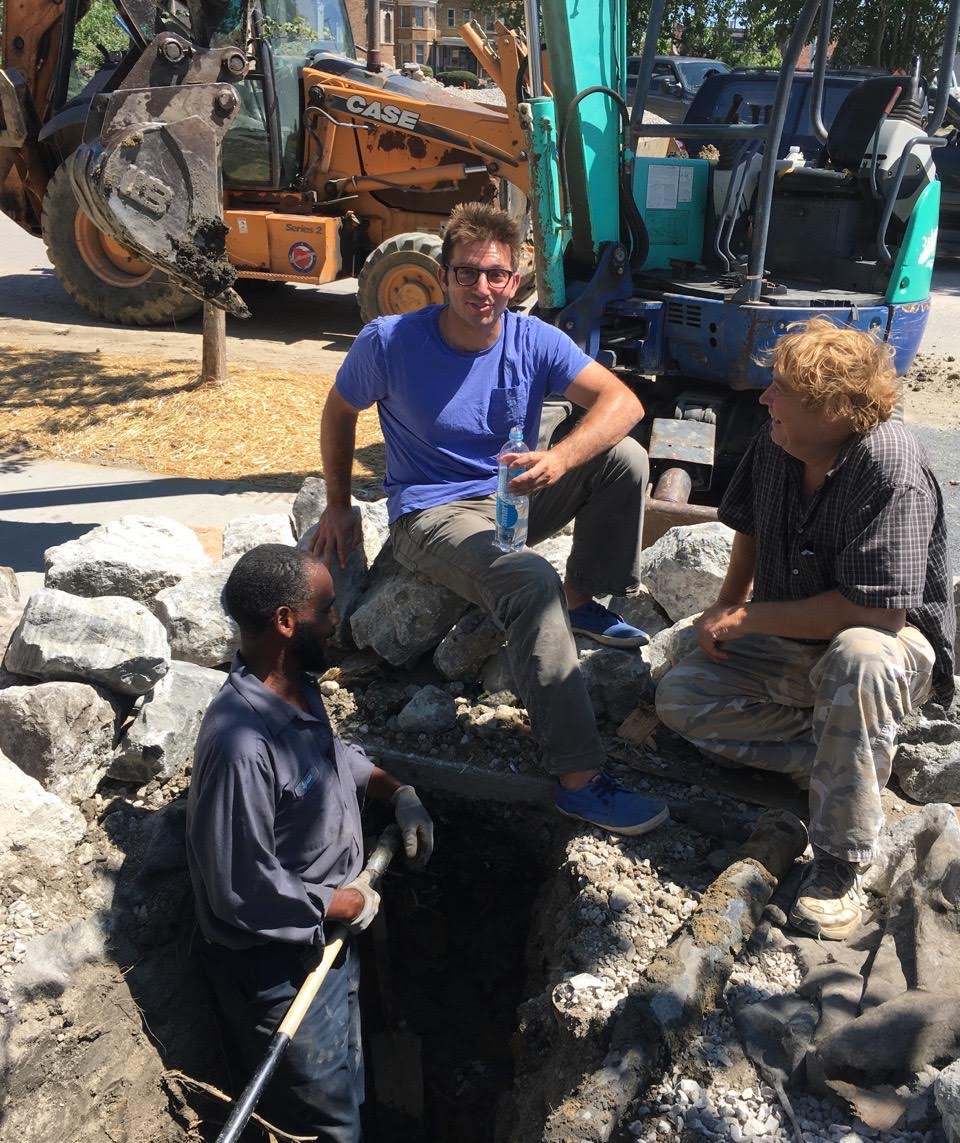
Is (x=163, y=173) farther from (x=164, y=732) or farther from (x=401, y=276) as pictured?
(x=401, y=276)

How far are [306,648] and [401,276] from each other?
6631 mm

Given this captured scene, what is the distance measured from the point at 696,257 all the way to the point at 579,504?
3.58 m

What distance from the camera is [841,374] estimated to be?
9.43 ft

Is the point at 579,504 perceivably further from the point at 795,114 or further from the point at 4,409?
the point at 795,114

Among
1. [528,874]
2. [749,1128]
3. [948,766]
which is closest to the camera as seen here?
[749,1128]

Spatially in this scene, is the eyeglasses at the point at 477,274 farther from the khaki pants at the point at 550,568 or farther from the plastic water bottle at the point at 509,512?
the khaki pants at the point at 550,568

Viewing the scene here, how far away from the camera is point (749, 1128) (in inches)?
92.8

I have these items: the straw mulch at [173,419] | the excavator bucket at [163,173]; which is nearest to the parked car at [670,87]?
the straw mulch at [173,419]

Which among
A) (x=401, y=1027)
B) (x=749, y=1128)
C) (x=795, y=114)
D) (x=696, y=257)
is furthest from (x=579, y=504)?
(x=795, y=114)

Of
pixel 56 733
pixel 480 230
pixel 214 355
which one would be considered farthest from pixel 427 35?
pixel 56 733

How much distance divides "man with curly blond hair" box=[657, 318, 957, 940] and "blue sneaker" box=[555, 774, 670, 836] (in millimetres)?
456

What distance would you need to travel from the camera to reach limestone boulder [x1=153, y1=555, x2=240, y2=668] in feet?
13.3

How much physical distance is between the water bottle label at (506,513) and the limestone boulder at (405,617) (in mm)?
485

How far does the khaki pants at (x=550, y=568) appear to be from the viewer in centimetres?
326
